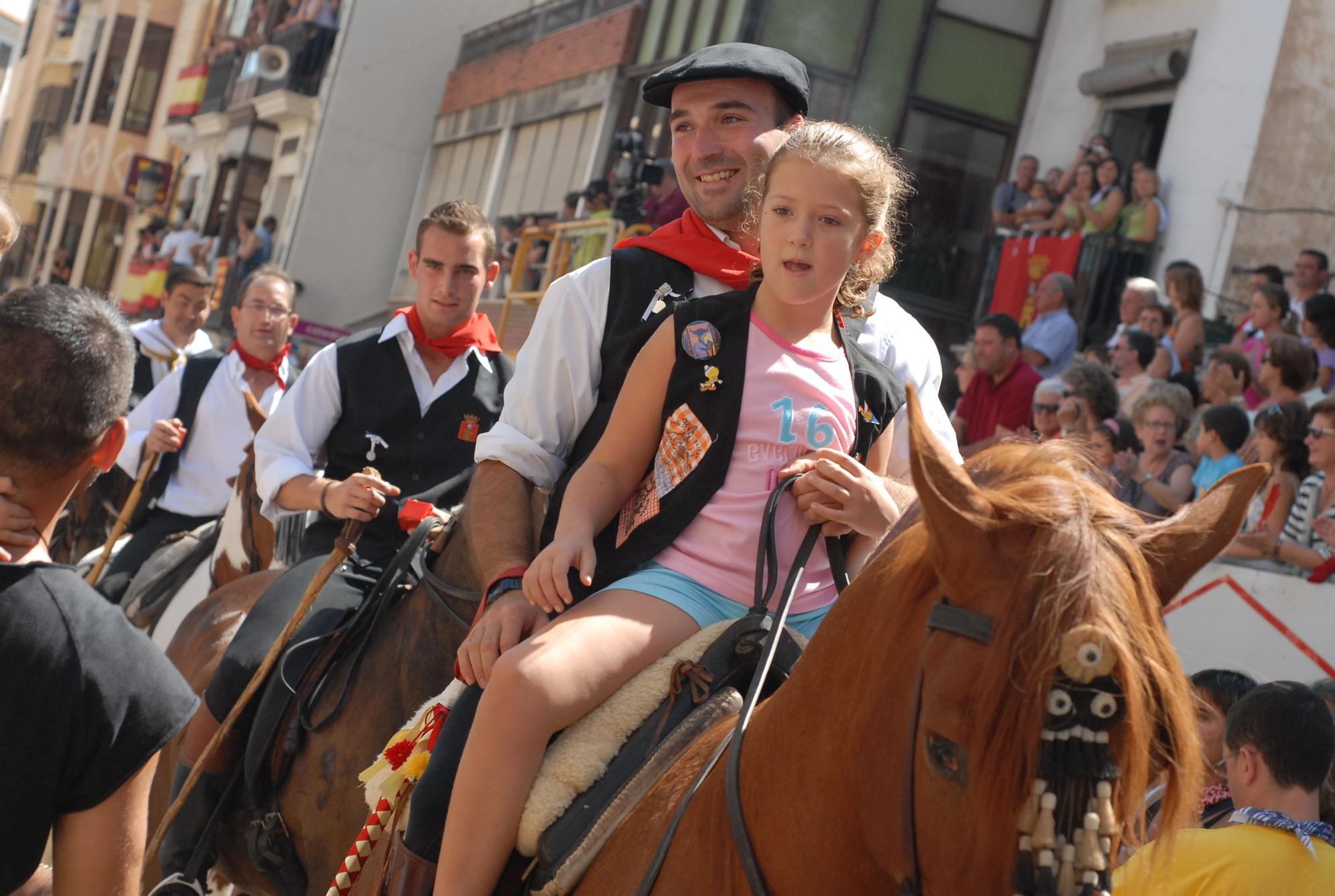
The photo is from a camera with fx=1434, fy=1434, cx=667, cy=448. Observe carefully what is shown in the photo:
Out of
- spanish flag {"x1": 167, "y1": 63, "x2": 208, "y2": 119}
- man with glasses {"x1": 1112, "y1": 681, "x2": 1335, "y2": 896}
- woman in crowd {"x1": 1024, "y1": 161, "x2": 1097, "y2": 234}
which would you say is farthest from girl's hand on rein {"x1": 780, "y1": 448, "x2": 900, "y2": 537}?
spanish flag {"x1": 167, "y1": 63, "x2": 208, "y2": 119}

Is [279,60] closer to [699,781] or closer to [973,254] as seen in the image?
[973,254]

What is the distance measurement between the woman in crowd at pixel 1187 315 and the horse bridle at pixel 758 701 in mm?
8198

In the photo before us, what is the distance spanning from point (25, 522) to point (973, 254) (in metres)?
17.6

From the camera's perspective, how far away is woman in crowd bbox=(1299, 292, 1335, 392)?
9.59 metres

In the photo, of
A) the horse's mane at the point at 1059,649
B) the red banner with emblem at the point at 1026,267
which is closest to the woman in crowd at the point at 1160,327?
the red banner with emblem at the point at 1026,267

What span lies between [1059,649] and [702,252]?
6.26ft

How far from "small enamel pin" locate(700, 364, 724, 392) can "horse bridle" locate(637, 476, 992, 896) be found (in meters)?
0.29

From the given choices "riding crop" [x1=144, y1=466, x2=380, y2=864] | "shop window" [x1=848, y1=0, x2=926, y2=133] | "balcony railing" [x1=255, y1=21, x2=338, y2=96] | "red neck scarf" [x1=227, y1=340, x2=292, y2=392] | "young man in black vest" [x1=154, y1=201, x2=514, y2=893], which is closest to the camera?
"riding crop" [x1=144, y1=466, x2=380, y2=864]

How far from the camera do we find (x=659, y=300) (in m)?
3.60

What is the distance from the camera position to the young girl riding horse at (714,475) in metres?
2.96

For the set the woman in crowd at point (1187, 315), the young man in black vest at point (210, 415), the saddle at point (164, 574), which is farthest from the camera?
the woman in crowd at point (1187, 315)

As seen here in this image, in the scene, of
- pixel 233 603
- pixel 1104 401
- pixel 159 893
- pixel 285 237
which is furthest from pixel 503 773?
pixel 285 237

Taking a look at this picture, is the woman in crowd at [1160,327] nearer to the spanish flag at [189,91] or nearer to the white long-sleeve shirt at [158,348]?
the white long-sleeve shirt at [158,348]

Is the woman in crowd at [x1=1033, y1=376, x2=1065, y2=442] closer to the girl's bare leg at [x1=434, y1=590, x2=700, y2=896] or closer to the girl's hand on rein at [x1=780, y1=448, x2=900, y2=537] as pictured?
the girl's hand on rein at [x1=780, y1=448, x2=900, y2=537]
